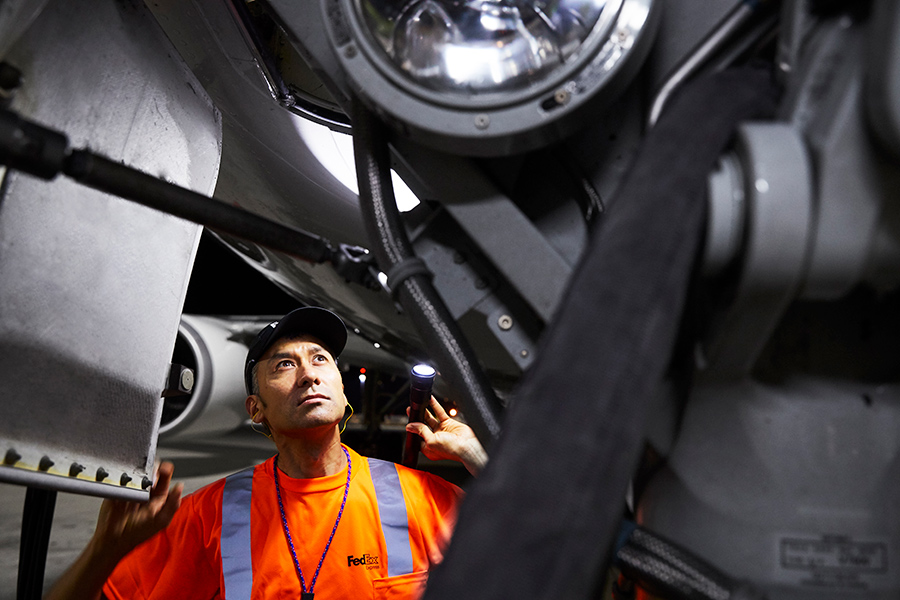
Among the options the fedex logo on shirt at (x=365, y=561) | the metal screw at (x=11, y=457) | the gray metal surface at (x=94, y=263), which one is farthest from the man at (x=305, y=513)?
the metal screw at (x=11, y=457)

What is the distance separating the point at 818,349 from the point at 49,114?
0.76 m

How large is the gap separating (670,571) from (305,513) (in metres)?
1.08

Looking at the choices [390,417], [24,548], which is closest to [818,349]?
[24,548]

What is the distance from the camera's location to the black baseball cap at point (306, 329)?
1496 mm

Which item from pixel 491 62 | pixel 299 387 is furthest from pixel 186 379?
pixel 491 62

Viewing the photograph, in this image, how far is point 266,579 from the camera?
1265mm

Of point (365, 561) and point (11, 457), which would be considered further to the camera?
point (365, 561)

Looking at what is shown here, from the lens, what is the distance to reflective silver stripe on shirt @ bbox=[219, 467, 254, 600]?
1246 millimetres

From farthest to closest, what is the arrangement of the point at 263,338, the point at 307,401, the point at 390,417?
the point at 390,417, the point at 263,338, the point at 307,401

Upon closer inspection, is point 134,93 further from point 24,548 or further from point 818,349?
point 818,349

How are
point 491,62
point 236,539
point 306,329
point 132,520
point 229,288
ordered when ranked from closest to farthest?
1. point 491,62
2. point 132,520
3. point 236,539
4. point 306,329
5. point 229,288

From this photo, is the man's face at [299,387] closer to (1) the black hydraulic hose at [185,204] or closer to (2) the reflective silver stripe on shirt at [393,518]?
(2) the reflective silver stripe on shirt at [393,518]

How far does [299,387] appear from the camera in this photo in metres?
1.40

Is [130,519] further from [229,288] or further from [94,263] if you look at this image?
[229,288]
